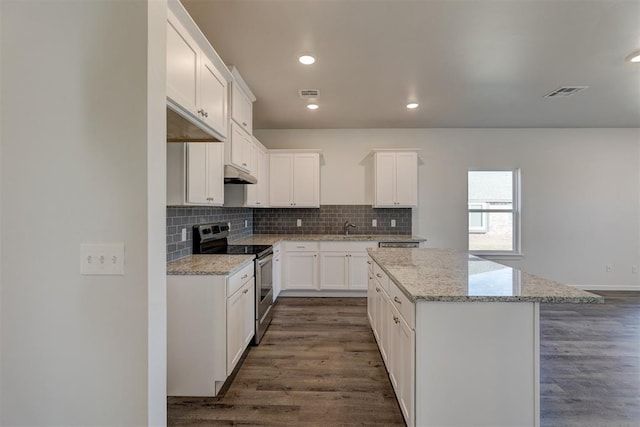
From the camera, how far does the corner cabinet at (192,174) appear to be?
7.18 ft

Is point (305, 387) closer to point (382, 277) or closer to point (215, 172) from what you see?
point (382, 277)

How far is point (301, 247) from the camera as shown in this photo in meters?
4.44

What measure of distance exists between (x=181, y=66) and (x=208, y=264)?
1343 mm

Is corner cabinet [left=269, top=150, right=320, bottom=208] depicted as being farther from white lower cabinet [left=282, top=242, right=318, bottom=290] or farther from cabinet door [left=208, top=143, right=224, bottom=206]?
cabinet door [left=208, top=143, right=224, bottom=206]

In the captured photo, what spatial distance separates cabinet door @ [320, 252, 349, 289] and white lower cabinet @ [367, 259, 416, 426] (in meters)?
1.74

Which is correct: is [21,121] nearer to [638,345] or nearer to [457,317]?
[457,317]

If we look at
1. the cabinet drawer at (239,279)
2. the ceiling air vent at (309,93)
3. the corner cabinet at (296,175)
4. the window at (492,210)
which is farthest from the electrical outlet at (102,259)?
the window at (492,210)

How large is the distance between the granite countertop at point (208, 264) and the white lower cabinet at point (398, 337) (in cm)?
113

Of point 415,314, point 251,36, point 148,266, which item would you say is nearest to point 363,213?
point 251,36

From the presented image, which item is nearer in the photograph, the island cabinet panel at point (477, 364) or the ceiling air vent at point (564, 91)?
the island cabinet panel at point (477, 364)

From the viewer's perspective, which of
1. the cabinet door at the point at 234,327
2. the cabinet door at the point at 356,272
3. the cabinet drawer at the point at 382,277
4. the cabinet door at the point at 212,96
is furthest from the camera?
the cabinet door at the point at 356,272

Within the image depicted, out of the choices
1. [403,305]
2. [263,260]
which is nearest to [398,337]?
[403,305]

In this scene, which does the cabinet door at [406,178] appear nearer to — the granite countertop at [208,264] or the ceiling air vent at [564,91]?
the ceiling air vent at [564,91]

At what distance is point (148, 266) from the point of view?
1187mm
